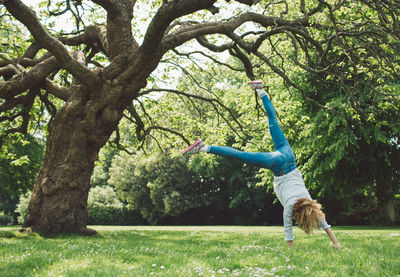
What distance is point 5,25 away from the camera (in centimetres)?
1447

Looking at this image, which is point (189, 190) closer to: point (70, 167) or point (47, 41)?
point (70, 167)

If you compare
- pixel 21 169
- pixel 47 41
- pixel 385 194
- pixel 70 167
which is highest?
pixel 47 41

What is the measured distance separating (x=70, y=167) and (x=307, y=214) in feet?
21.9

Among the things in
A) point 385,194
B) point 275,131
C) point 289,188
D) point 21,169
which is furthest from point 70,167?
point 21,169

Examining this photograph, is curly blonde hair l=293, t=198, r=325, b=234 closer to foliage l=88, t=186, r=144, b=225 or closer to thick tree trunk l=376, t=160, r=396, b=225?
thick tree trunk l=376, t=160, r=396, b=225

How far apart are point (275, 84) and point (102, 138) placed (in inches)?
622

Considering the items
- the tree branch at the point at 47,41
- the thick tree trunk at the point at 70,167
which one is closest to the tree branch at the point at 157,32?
the tree branch at the point at 47,41

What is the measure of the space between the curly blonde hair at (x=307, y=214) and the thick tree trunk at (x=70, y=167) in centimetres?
593

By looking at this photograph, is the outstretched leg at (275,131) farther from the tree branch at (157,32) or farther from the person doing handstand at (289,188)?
the tree branch at (157,32)

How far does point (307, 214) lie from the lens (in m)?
5.78

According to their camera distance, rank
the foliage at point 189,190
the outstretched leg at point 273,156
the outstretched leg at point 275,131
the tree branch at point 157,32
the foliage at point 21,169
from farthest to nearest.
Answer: the foliage at point 189,190, the foliage at point 21,169, the tree branch at point 157,32, the outstretched leg at point 275,131, the outstretched leg at point 273,156

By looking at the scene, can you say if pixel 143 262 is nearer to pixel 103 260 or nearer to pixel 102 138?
pixel 103 260

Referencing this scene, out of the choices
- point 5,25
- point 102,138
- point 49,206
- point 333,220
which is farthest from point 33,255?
point 333,220

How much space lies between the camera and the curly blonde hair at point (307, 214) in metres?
5.79
